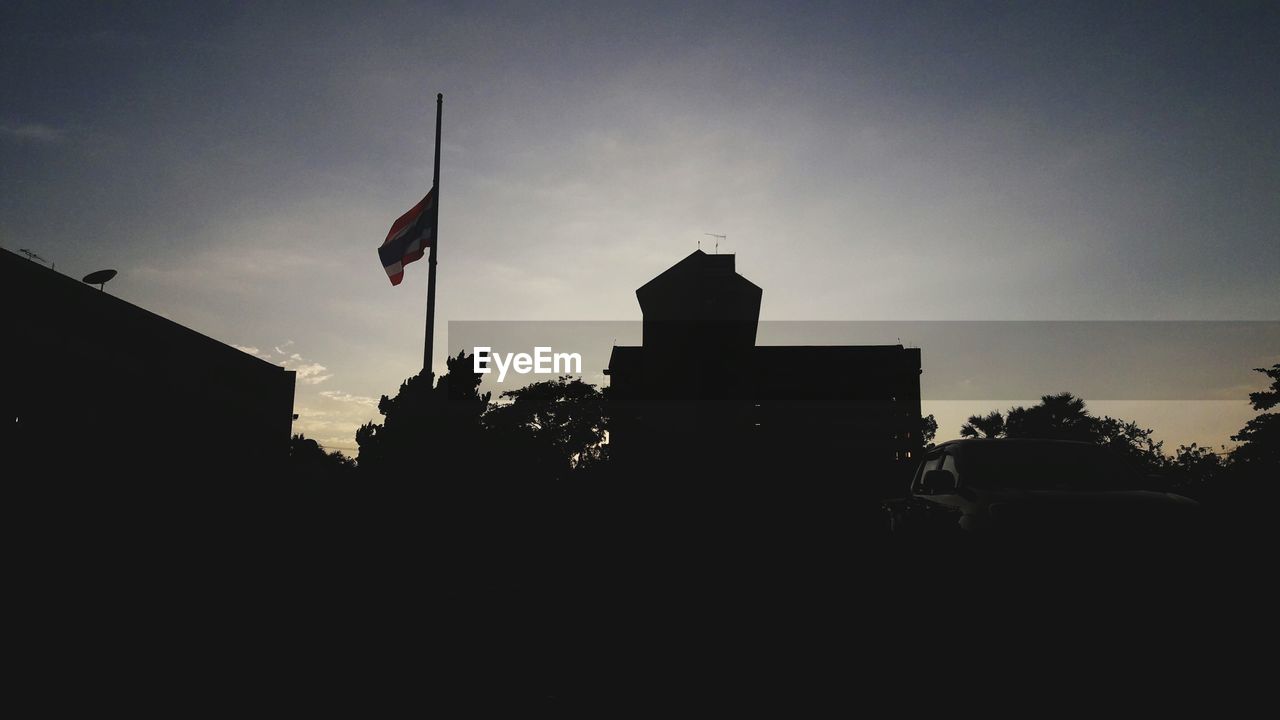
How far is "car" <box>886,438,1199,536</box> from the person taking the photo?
19.8 ft

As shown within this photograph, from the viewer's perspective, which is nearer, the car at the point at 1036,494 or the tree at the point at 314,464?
the car at the point at 1036,494

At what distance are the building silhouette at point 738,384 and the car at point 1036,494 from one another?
34.2 meters

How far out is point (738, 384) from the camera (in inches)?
1877

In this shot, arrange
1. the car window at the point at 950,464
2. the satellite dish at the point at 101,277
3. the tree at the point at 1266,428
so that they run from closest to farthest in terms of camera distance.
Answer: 1. the car window at the point at 950,464
2. the satellite dish at the point at 101,277
3. the tree at the point at 1266,428

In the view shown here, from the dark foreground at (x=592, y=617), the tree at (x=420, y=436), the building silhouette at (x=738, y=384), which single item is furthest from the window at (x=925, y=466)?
the building silhouette at (x=738, y=384)

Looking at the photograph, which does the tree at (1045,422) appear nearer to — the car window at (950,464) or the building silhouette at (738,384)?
the building silhouette at (738,384)

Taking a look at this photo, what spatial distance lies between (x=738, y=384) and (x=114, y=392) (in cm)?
3615

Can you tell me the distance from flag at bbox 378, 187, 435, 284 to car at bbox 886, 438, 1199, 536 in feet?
38.8

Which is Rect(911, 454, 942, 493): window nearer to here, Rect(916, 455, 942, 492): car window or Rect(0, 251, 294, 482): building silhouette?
Rect(916, 455, 942, 492): car window

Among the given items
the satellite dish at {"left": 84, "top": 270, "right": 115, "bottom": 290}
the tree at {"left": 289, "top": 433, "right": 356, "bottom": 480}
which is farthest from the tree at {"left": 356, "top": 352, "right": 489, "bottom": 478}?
the satellite dish at {"left": 84, "top": 270, "right": 115, "bottom": 290}

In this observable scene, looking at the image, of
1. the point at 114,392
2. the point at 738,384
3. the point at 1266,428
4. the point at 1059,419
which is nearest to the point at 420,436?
the point at 114,392

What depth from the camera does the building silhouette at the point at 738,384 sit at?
4462 centimetres

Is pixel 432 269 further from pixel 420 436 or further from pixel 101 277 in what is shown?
pixel 101 277

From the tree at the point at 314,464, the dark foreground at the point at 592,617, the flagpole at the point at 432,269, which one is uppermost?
the flagpole at the point at 432,269
